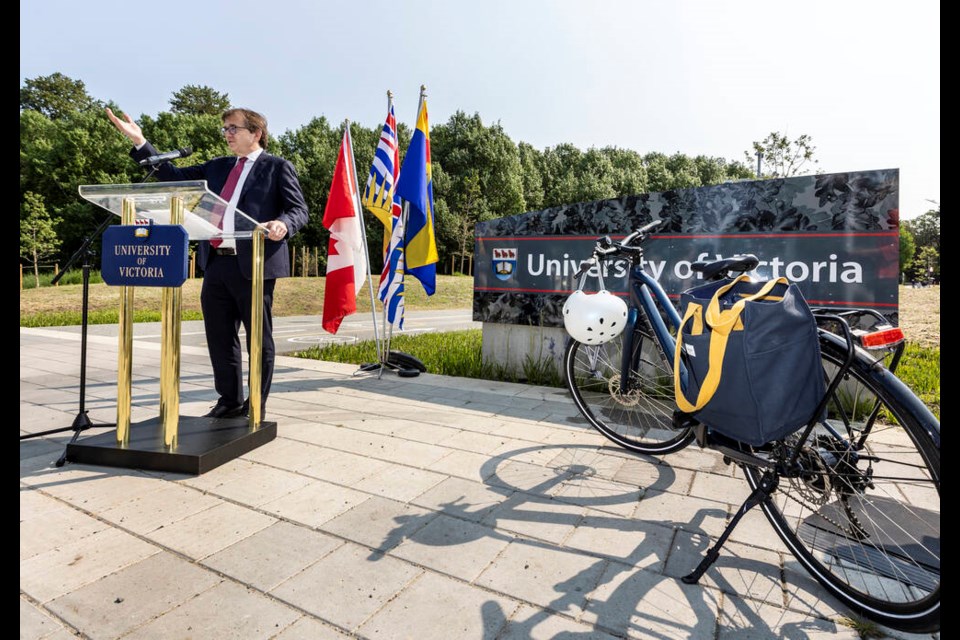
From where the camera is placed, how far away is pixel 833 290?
4.06 meters

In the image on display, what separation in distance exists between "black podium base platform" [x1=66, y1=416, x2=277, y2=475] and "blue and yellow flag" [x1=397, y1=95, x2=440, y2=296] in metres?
2.97

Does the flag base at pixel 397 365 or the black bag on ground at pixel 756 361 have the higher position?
the black bag on ground at pixel 756 361

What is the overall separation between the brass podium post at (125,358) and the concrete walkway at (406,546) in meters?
0.27

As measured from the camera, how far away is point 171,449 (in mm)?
2809

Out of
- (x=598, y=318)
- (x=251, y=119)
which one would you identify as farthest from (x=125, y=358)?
(x=598, y=318)

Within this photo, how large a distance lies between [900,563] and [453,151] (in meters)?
40.7

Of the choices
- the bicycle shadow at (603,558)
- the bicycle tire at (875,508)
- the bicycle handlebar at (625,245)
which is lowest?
the bicycle shadow at (603,558)

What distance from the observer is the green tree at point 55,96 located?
1889 inches

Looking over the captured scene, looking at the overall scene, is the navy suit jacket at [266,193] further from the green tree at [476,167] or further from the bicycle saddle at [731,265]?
the green tree at [476,167]

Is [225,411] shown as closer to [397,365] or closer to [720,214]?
[397,365]

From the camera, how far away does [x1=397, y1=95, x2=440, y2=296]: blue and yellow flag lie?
559 centimetres

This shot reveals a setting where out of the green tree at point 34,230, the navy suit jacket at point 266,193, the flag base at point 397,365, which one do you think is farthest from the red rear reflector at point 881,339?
the green tree at point 34,230

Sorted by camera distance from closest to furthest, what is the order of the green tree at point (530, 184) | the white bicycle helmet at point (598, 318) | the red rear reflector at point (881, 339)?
the red rear reflector at point (881, 339)
the white bicycle helmet at point (598, 318)
the green tree at point (530, 184)

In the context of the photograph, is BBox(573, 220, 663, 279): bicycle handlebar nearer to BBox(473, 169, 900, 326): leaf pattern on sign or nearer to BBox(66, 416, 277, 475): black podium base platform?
BBox(473, 169, 900, 326): leaf pattern on sign
